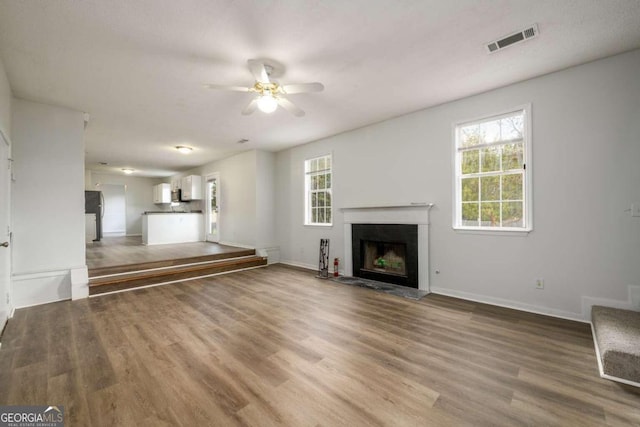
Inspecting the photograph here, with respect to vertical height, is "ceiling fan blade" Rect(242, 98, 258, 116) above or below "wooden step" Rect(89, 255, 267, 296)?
above

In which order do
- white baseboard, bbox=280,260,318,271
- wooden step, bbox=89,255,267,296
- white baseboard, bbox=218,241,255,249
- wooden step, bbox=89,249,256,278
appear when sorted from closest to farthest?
1. wooden step, bbox=89,255,267,296
2. wooden step, bbox=89,249,256,278
3. white baseboard, bbox=280,260,318,271
4. white baseboard, bbox=218,241,255,249

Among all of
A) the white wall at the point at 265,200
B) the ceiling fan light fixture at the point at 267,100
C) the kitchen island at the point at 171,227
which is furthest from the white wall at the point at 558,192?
the kitchen island at the point at 171,227

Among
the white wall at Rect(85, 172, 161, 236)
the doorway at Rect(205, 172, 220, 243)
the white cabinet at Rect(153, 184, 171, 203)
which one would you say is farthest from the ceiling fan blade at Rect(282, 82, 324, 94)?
the white wall at Rect(85, 172, 161, 236)

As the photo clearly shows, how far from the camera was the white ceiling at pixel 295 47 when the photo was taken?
206 cm

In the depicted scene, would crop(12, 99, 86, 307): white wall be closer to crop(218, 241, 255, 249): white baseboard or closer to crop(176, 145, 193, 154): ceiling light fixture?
crop(176, 145, 193, 154): ceiling light fixture

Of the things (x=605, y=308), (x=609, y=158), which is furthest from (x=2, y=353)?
(x=609, y=158)

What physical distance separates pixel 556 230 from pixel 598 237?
34 centimetres

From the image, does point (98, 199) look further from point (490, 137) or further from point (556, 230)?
point (556, 230)

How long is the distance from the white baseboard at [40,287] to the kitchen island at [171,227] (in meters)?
3.75

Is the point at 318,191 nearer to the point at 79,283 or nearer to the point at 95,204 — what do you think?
the point at 79,283

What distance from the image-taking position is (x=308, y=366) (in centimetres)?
211

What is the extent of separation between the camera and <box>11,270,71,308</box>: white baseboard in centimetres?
345

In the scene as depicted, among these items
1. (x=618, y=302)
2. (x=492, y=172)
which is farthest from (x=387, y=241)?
(x=618, y=302)
